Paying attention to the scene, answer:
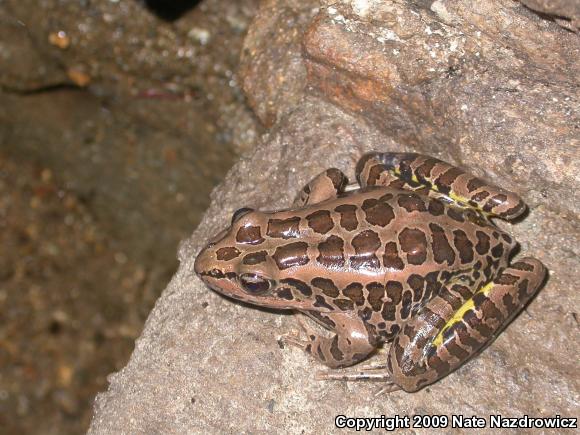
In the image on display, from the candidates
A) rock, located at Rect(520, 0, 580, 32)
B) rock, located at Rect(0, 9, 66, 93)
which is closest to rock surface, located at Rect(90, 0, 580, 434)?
rock, located at Rect(520, 0, 580, 32)

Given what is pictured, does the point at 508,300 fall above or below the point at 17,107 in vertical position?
above

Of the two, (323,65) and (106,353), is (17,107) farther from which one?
(323,65)

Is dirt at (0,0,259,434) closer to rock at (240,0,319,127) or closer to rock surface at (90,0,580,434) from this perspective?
rock at (240,0,319,127)

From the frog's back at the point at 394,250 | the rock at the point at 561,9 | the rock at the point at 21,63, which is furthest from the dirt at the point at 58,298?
the rock at the point at 561,9

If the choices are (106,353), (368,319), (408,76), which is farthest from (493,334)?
(106,353)

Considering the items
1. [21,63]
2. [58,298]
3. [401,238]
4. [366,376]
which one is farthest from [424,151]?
[58,298]

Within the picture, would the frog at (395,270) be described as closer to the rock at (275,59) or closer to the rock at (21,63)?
the rock at (275,59)
